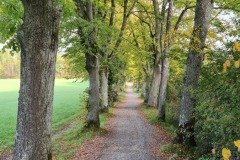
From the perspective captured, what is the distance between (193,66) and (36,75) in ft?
20.2

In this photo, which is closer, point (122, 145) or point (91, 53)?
point (122, 145)

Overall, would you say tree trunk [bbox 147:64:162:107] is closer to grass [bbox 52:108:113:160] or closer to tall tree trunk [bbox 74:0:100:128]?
tall tree trunk [bbox 74:0:100:128]

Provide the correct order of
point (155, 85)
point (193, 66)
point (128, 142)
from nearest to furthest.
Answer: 1. point (193, 66)
2. point (128, 142)
3. point (155, 85)

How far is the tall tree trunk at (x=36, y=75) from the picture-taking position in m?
5.14

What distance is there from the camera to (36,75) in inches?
206

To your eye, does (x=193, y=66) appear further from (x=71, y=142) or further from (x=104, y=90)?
(x=104, y=90)

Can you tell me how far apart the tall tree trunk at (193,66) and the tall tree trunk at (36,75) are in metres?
5.35

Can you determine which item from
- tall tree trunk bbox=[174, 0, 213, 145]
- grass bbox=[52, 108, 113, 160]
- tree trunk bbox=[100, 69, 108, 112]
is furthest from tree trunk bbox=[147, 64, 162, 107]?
tall tree trunk bbox=[174, 0, 213, 145]

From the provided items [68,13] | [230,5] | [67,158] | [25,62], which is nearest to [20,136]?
[25,62]

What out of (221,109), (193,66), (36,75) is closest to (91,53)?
(193,66)

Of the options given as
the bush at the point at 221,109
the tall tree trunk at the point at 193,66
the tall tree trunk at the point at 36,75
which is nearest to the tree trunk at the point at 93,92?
the tall tree trunk at the point at 193,66

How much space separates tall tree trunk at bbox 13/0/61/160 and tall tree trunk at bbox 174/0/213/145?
5.35 metres

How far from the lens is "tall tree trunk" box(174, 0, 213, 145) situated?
9.42 meters

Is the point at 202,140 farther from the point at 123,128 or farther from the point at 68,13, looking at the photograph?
the point at 123,128
